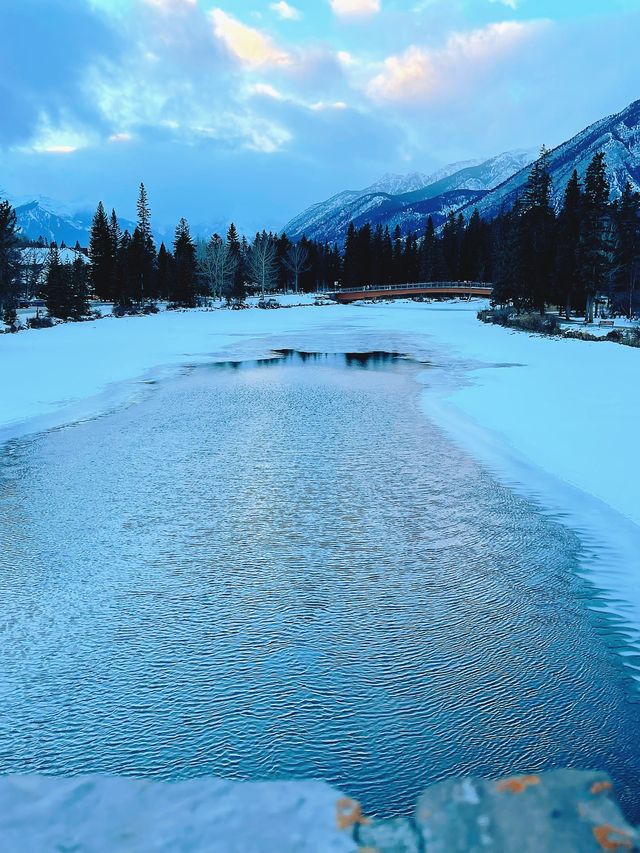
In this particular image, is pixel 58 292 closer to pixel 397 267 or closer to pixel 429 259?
pixel 397 267

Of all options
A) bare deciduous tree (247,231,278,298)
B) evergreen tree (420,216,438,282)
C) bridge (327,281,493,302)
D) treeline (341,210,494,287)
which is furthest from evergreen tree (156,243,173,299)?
evergreen tree (420,216,438,282)

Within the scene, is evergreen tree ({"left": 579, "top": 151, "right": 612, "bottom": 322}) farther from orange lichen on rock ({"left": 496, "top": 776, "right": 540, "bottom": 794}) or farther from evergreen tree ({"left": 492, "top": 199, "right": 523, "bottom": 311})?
orange lichen on rock ({"left": 496, "top": 776, "right": 540, "bottom": 794})

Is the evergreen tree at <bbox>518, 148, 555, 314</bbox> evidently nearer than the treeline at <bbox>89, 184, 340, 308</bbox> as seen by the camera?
Yes

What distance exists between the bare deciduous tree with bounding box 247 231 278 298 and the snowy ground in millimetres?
56684

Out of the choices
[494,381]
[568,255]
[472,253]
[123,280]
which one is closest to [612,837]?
[494,381]

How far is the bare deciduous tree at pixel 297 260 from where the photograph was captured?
107 metres

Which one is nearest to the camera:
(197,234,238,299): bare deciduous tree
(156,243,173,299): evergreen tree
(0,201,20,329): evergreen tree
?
(0,201,20,329): evergreen tree

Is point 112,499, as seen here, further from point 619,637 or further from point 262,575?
point 619,637

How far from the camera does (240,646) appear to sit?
5.20 metres

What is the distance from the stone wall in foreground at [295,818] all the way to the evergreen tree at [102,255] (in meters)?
77.2

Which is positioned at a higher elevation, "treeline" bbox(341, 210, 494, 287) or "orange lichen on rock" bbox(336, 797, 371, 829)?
"treeline" bbox(341, 210, 494, 287)

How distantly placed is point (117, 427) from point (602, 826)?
11.8m

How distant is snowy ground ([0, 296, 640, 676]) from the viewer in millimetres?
8461

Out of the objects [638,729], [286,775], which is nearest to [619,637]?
[638,729]
